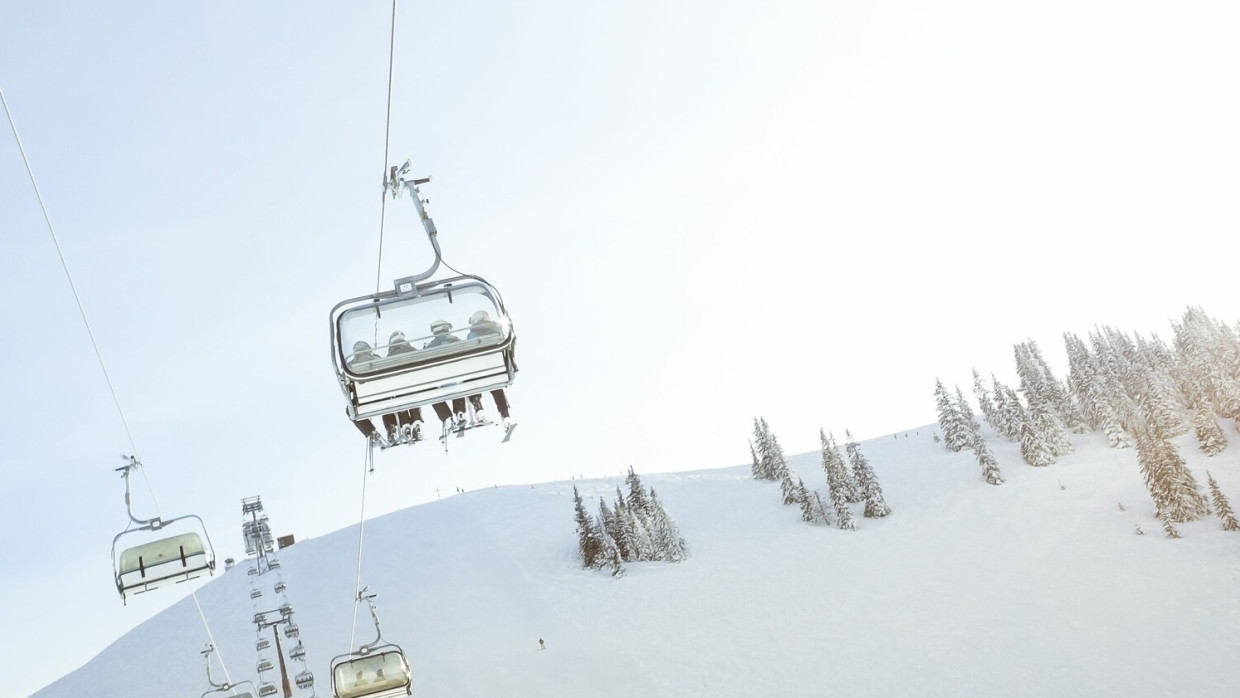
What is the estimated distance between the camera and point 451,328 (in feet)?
28.5

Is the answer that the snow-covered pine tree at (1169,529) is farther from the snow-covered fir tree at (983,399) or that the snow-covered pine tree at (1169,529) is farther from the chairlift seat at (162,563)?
the chairlift seat at (162,563)

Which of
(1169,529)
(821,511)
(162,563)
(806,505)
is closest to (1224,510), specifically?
(1169,529)

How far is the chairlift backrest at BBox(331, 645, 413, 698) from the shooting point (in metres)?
15.3

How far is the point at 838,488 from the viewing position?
2712 inches

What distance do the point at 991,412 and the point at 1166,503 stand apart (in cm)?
3053

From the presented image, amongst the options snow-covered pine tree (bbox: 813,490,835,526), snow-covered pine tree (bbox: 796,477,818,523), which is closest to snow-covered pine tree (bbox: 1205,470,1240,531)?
snow-covered pine tree (bbox: 813,490,835,526)

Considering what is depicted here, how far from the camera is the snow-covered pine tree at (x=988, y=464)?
7031 centimetres

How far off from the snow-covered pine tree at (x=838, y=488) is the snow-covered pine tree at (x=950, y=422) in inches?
595

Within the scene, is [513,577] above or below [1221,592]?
above

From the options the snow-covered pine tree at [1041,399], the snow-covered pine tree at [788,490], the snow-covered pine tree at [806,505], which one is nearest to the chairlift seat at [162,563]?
the snow-covered pine tree at [806,505]

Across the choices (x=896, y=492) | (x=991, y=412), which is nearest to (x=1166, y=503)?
(x=896, y=492)

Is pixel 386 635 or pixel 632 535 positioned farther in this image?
pixel 632 535

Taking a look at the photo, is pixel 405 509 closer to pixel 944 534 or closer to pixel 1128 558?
pixel 944 534

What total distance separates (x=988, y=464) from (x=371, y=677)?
6768 cm
